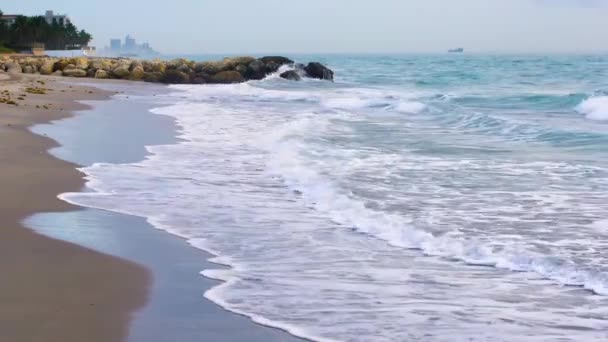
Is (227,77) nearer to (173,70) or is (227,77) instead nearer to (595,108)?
(173,70)

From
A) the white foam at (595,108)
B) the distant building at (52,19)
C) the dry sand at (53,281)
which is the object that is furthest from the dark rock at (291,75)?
the distant building at (52,19)

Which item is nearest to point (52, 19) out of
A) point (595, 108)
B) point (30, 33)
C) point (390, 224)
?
point (30, 33)

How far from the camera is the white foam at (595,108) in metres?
21.8

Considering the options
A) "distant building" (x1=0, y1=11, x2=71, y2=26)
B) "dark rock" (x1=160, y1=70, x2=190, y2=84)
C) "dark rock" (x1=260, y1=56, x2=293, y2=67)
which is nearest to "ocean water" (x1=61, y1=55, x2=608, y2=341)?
"dark rock" (x1=160, y1=70, x2=190, y2=84)

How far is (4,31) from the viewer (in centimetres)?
8000

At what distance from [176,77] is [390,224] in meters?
36.9

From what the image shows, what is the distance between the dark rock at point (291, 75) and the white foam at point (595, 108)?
24.1 meters

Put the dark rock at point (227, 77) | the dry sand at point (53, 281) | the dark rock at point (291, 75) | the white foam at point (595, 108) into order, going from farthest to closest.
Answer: the dark rock at point (291, 75)
the dark rock at point (227, 77)
the white foam at point (595, 108)
the dry sand at point (53, 281)

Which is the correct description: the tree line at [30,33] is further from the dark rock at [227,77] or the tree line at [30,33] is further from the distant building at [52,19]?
the dark rock at [227,77]

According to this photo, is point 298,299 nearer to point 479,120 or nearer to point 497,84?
point 479,120

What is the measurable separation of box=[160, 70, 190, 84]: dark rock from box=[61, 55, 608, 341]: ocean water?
27.0 meters

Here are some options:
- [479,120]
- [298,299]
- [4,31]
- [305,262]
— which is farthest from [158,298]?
[4,31]

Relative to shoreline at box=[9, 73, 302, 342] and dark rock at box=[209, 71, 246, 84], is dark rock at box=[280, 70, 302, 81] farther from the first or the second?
shoreline at box=[9, 73, 302, 342]

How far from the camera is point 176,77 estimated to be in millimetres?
43125
